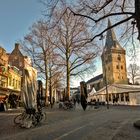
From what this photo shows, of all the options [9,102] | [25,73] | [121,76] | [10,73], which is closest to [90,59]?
[9,102]

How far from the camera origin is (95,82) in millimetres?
139375

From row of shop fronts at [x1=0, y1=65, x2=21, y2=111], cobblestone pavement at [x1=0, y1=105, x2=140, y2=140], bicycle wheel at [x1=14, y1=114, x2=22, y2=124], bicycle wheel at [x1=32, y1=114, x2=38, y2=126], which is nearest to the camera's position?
cobblestone pavement at [x1=0, y1=105, x2=140, y2=140]

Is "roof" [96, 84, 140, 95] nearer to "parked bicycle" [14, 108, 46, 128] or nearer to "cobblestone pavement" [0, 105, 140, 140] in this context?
"cobblestone pavement" [0, 105, 140, 140]

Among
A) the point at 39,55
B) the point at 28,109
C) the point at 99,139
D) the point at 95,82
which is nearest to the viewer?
the point at 99,139

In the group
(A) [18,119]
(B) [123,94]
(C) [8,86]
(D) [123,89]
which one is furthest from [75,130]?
(B) [123,94]

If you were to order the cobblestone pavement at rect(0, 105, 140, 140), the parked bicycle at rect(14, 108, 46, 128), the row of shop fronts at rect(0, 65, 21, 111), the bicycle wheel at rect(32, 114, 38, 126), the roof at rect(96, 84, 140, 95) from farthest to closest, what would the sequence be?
the roof at rect(96, 84, 140, 95)
the row of shop fronts at rect(0, 65, 21, 111)
the bicycle wheel at rect(32, 114, 38, 126)
the parked bicycle at rect(14, 108, 46, 128)
the cobblestone pavement at rect(0, 105, 140, 140)

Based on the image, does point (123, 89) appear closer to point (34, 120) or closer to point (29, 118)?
point (34, 120)

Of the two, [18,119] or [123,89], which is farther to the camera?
[123,89]

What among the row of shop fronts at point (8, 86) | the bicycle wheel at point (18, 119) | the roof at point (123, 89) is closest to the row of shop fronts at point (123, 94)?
the roof at point (123, 89)

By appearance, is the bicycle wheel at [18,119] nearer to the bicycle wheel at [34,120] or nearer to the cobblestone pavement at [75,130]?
the cobblestone pavement at [75,130]

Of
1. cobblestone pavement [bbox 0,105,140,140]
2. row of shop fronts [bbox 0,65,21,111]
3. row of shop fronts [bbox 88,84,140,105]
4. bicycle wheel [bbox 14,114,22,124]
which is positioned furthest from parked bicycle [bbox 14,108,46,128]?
row of shop fronts [bbox 88,84,140,105]

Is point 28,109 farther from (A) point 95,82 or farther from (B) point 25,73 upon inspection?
(A) point 95,82

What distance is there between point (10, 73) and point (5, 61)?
4.11 meters

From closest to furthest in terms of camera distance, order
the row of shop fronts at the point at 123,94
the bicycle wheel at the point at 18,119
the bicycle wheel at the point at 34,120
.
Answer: the bicycle wheel at the point at 34,120, the bicycle wheel at the point at 18,119, the row of shop fronts at the point at 123,94
